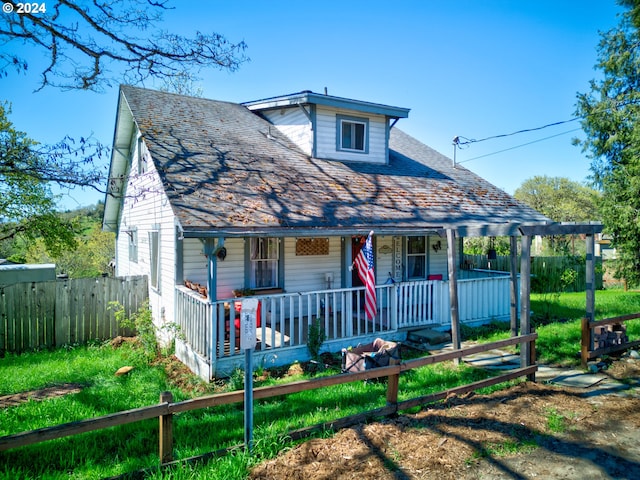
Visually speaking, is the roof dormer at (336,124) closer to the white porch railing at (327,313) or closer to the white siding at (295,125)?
the white siding at (295,125)

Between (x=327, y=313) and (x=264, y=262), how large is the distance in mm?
2604

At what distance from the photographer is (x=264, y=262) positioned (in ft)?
33.8

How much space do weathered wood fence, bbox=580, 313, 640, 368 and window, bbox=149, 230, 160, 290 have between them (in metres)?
9.85

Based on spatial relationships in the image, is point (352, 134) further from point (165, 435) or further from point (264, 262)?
point (165, 435)

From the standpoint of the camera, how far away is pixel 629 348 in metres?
8.63

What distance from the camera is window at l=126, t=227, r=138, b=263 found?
13683 millimetres

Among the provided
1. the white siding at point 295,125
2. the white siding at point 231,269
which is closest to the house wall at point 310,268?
the white siding at point 231,269

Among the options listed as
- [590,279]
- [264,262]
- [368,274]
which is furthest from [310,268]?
[590,279]

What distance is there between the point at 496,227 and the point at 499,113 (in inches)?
760

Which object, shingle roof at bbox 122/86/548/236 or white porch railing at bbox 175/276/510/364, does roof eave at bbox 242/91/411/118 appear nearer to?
shingle roof at bbox 122/86/548/236

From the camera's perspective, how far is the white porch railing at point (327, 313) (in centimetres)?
750

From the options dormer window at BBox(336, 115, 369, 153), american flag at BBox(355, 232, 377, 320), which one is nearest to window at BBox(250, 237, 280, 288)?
american flag at BBox(355, 232, 377, 320)

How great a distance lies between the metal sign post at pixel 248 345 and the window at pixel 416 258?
9016 millimetres

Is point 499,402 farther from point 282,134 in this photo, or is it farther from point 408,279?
point 282,134
